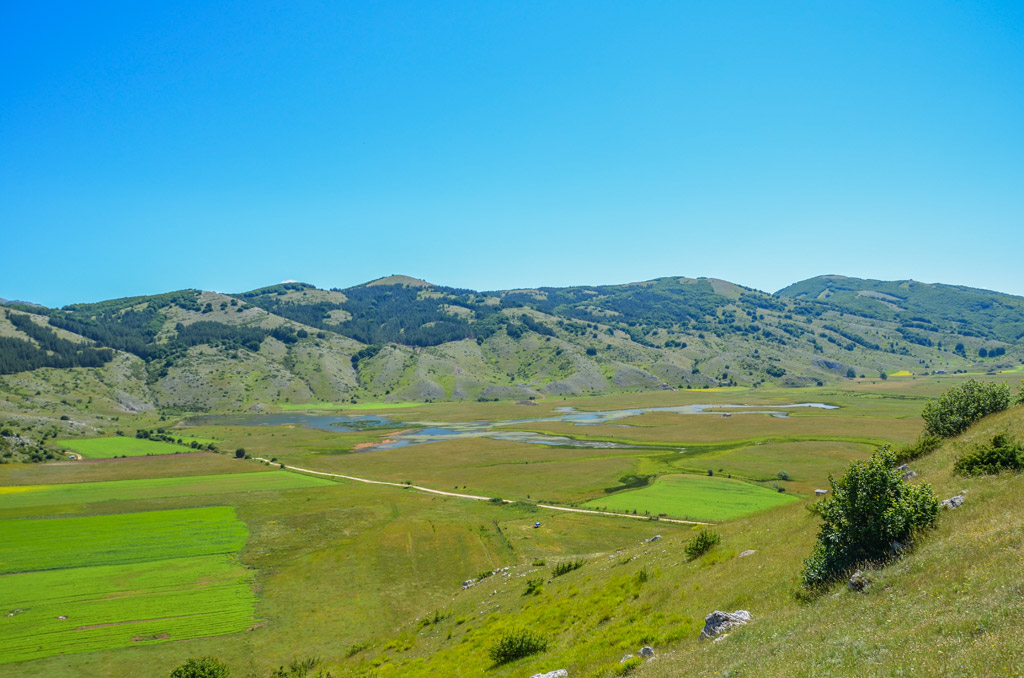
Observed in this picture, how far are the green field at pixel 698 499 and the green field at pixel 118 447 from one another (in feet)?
438

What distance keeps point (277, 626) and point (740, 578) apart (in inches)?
1689

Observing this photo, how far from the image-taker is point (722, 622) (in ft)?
62.8

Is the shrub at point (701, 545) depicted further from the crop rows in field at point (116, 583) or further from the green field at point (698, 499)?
the crop rows in field at point (116, 583)

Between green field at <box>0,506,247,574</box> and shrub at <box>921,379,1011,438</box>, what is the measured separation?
80.2m

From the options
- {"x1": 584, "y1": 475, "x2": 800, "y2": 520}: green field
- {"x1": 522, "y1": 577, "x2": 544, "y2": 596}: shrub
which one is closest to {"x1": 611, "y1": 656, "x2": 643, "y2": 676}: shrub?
{"x1": 522, "y1": 577, "x2": 544, "y2": 596}: shrub

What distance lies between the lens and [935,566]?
16.0m

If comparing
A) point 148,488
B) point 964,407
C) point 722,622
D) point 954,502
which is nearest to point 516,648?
point 722,622

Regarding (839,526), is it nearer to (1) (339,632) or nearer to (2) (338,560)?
(1) (339,632)

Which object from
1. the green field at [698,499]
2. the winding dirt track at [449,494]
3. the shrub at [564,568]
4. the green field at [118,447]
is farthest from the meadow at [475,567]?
the green field at [118,447]

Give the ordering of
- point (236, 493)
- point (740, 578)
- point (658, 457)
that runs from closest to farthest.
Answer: point (740, 578) → point (236, 493) → point (658, 457)

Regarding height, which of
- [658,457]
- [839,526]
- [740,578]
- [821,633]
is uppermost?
[839,526]

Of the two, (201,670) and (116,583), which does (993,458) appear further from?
(116,583)

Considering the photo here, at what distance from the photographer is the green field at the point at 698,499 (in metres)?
73.3

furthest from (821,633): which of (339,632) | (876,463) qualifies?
(339,632)
